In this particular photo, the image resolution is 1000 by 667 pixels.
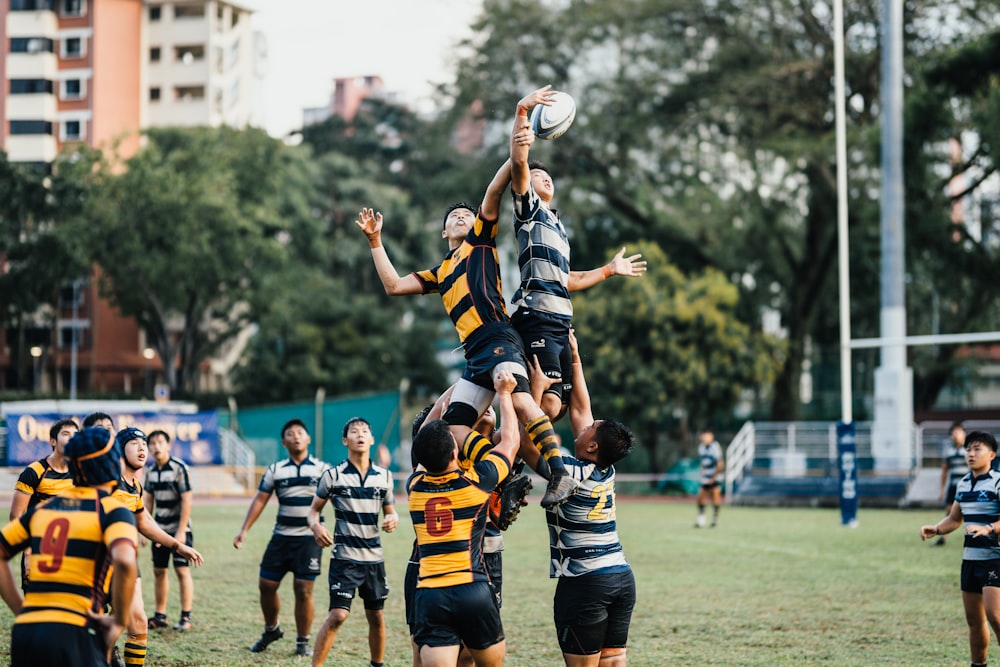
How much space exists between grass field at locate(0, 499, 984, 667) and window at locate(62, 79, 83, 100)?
4935cm

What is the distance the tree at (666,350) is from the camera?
40.7 metres

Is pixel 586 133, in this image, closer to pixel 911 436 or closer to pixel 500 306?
pixel 911 436

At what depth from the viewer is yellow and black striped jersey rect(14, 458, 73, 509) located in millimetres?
10234

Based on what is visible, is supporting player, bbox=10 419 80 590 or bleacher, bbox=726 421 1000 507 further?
bleacher, bbox=726 421 1000 507

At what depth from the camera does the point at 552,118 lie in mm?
8172

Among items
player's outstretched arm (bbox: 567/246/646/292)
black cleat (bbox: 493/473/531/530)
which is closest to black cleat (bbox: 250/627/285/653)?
black cleat (bbox: 493/473/531/530)

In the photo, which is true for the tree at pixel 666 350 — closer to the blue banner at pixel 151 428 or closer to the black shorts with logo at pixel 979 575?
the blue banner at pixel 151 428

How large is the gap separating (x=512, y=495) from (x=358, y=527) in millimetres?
3717

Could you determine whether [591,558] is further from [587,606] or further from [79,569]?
[79,569]

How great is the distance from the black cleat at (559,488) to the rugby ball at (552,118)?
Result: 222cm

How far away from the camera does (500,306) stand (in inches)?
332

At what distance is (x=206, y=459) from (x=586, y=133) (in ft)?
61.3

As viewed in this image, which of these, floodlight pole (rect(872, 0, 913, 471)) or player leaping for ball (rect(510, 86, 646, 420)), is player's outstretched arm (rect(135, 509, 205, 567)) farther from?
floodlight pole (rect(872, 0, 913, 471))

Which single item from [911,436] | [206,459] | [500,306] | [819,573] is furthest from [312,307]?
[500,306]
